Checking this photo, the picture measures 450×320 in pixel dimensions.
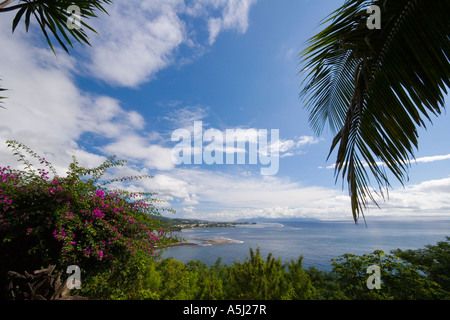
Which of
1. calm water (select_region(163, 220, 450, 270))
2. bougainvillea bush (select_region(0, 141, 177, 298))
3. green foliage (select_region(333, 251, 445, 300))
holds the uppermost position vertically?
bougainvillea bush (select_region(0, 141, 177, 298))

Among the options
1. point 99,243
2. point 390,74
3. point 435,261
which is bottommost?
point 435,261

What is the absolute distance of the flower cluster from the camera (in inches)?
116

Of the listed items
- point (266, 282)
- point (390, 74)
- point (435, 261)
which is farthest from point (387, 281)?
point (390, 74)

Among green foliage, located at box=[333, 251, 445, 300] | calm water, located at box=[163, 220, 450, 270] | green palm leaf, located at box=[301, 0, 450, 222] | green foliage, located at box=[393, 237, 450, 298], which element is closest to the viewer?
green palm leaf, located at box=[301, 0, 450, 222]

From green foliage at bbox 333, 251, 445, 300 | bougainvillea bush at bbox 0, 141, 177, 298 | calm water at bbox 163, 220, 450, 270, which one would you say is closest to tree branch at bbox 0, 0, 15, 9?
bougainvillea bush at bbox 0, 141, 177, 298

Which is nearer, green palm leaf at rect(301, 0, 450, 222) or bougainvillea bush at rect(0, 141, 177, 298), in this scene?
green palm leaf at rect(301, 0, 450, 222)

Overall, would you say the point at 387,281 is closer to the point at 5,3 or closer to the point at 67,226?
the point at 67,226

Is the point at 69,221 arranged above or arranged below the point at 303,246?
above

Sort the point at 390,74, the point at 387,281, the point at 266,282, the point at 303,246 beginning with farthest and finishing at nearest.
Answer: the point at 303,246 → the point at 387,281 → the point at 266,282 → the point at 390,74

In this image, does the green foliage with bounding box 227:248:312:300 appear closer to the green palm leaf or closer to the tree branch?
the green palm leaf

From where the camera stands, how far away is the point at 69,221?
300cm

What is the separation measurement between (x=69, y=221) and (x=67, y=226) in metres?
0.10
